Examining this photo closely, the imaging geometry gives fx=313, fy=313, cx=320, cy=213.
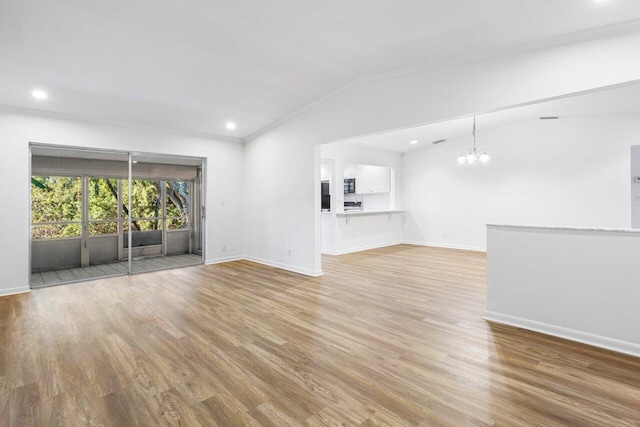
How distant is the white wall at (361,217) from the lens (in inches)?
291

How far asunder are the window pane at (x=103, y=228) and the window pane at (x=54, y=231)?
235 millimetres

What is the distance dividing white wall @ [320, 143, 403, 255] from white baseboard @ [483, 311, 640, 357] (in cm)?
441

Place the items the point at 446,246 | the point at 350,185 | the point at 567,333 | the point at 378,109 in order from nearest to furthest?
the point at 567,333
the point at 378,109
the point at 446,246
the point at 350,185

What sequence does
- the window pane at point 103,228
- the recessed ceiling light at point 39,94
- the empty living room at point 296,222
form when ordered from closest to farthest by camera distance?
the empty living room at point 296,222 → the recessed ceiling light at point 39,94 → the window pane at point 103,228

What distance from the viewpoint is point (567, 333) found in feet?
9.18

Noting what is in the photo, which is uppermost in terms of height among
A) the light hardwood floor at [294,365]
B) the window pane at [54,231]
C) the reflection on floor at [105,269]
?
the window pane at [54,231]

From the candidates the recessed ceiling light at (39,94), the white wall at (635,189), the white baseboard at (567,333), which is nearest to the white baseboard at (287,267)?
the white baseboard at (567,333)

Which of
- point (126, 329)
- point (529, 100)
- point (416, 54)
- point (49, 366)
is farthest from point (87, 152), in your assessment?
point (529, 100)

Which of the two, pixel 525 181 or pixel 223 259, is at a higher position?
pixel 525 181

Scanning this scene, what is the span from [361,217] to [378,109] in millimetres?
3965

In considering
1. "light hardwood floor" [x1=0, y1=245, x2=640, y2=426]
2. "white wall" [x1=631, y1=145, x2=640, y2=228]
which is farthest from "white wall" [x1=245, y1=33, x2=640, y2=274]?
"white wall" [x1=631, y1=145, x2=640, y2=228]

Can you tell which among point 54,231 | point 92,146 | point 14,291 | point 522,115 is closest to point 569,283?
point 522,115

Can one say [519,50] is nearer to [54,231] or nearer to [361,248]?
[361,248]

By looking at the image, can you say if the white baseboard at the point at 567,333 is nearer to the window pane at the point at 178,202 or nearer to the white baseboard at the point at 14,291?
the white baseboard at the point at 14,291
